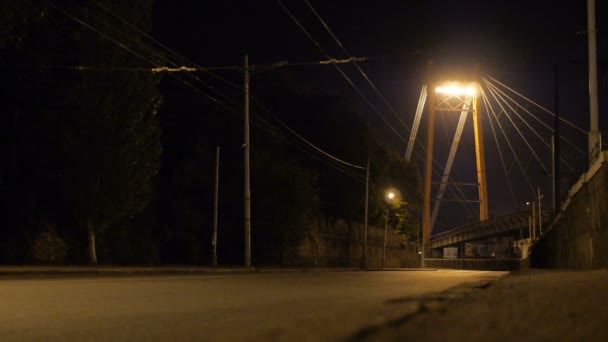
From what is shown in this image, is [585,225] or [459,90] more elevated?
[459,90]

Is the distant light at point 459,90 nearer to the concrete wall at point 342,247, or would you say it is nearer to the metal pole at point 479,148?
the metal pole at point 479,148

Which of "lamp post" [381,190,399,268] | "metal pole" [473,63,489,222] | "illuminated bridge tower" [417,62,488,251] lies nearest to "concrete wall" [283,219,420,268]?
"lamp post" [381,190,399,268]

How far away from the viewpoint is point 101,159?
27.9 m

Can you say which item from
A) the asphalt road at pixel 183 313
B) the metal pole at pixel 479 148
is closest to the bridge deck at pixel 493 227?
the metal pole at pixel 479 148

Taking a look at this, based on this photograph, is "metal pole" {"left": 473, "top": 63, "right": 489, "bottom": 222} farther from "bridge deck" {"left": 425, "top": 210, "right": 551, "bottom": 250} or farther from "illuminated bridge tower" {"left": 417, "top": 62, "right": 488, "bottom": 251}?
"bridge deck" {"left": 425, "top": 210, "right": 551, "bottom": 250}

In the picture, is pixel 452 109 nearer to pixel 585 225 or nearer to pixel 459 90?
pixel 459 90

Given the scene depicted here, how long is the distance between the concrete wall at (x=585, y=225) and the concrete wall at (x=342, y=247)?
14.1 m

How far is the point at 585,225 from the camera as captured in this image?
24.7 meters

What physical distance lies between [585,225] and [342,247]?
1055 inches

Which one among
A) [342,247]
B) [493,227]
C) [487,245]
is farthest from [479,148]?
[487,245]

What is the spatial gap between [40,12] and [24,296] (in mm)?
16226

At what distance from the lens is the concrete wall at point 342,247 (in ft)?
140

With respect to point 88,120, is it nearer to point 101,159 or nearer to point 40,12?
point 101,159

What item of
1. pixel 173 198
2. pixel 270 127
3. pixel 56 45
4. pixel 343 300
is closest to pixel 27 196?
pixel 56 45
